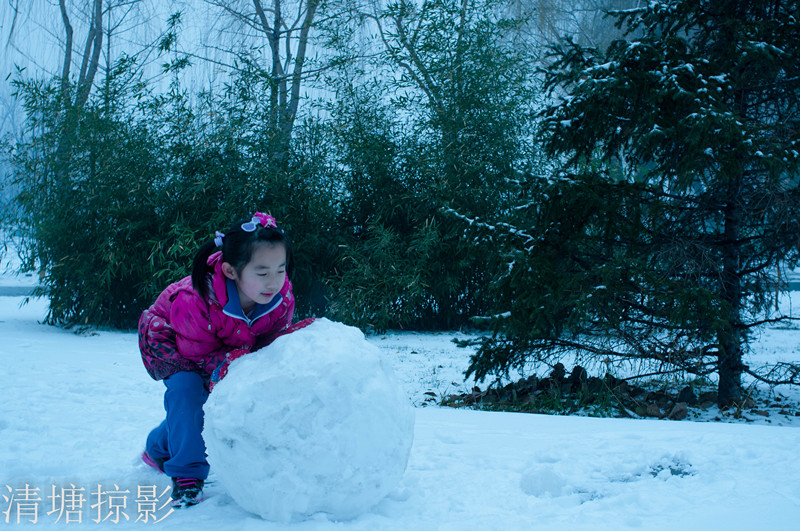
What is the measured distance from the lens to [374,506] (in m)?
2.15

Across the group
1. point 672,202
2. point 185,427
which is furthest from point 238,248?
point 672,202

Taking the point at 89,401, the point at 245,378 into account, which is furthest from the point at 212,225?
the point at 245,378

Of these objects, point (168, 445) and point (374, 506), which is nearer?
point (374, 506)

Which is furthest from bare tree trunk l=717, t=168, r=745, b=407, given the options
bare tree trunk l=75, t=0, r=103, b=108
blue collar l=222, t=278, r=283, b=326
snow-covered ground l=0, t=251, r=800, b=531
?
bare tree trunk l=75, t=0, r=103, b=108

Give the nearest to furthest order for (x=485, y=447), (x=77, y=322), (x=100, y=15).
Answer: (x=485, y=447) → (x=77, y=322) → (x=100, y=15)

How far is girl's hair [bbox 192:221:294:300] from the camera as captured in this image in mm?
2312

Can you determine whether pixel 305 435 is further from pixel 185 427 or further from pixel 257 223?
pixel 257 223

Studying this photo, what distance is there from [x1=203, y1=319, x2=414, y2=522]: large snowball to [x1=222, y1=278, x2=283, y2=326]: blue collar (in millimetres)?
293

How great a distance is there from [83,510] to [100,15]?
8.92 metres

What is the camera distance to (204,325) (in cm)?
233

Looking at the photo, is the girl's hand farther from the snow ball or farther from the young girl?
the snow ball

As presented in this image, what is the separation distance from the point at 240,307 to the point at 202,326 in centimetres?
16

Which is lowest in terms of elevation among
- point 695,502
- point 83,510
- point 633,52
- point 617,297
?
point 83,510

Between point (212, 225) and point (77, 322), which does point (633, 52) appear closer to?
point (212, 225)
